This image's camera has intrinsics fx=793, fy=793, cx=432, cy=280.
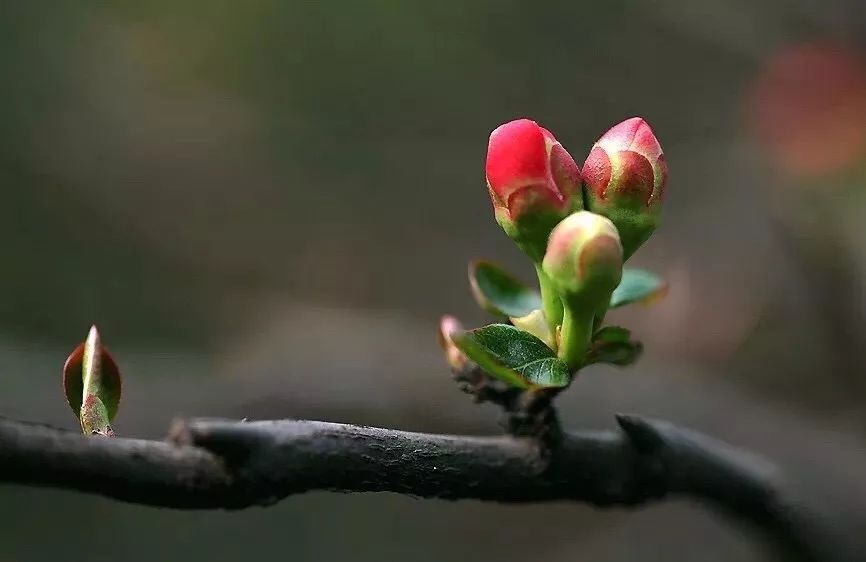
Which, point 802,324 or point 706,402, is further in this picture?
point 802,324

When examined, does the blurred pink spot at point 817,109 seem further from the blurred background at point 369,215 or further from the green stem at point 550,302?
the green stem at point 550,302

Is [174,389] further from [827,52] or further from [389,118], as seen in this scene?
[827,52]

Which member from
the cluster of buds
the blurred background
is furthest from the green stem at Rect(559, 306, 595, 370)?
the blurred background

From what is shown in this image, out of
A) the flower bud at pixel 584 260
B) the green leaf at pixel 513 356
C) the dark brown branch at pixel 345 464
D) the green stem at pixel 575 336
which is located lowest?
the dark brown branch at pixel 345 464

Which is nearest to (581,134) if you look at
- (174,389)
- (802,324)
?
(802,324)

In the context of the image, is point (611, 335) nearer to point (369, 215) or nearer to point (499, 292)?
point (499, 292)

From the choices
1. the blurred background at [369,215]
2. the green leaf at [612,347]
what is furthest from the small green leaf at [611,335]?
the blurred background at [369,215]

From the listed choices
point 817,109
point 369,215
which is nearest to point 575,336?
point 817,109
